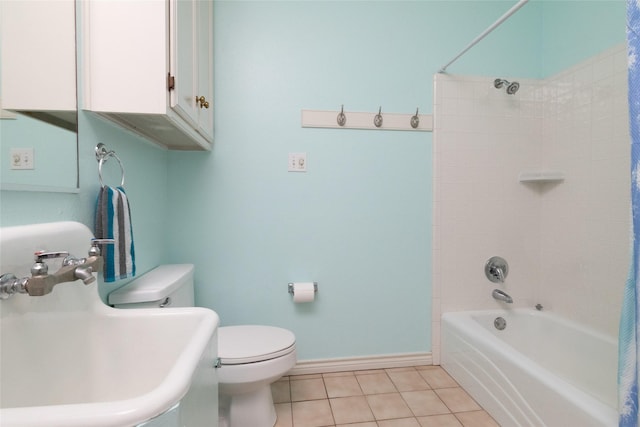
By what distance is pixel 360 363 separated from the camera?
1.79 metres

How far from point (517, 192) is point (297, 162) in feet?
4.77

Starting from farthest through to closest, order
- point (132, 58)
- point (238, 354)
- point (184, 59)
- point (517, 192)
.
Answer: point (517, 192), point (238, 354), point (184, 59), point (132, 58)

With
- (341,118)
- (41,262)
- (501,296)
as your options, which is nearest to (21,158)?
(41,262)

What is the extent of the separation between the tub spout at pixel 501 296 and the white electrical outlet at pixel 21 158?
2.26 m

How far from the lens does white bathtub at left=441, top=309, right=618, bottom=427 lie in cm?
107

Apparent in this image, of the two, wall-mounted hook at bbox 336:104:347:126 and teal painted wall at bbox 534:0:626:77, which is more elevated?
teal painted wall at bbox 534:0:626:77

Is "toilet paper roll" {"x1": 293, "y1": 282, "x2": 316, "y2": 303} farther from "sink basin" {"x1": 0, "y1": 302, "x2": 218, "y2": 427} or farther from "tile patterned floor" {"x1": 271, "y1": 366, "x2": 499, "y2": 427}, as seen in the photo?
"sink basin" {"x1": 0, "y1": 302, "x2": 218, "y2": 427}

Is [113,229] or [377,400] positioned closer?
[113,229]

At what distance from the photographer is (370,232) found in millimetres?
1802

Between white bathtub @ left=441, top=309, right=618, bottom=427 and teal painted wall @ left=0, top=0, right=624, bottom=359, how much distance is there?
0.30 m

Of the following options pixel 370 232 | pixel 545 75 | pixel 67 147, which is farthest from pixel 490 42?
pixel 67 147

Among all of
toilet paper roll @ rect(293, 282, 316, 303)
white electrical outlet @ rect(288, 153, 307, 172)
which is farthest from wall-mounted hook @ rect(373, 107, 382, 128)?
toilet paper roll @ rect(293, 282, 316, 303)

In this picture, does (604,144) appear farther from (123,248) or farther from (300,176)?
(123,248)

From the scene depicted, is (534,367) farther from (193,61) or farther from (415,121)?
(193,61)
